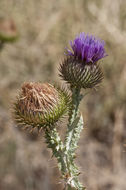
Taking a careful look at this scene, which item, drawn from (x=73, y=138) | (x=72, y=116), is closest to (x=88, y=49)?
(x=72, y=116)

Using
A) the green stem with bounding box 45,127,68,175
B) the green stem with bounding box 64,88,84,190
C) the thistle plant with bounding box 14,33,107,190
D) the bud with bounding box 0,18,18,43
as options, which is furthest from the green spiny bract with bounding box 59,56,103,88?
the bud with bounding box 0,18,18,43

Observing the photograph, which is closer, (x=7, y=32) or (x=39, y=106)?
(x=39, y=106)

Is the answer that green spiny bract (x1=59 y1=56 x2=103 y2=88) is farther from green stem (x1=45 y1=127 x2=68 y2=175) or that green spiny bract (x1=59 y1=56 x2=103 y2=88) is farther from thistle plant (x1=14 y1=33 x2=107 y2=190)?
green stem (x1=45 y1=127 x2=68 y2=175)

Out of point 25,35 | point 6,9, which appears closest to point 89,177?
point 25,35

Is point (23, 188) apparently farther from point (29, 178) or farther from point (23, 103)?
point (23, 103)

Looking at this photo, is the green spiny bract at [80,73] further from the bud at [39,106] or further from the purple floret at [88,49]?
the bud at [39,106]

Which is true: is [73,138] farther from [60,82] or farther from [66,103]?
[60,82]

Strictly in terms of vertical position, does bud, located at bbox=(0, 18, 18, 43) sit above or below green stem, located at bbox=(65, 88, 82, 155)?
above
